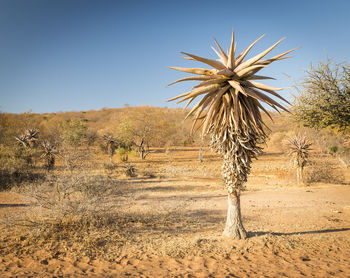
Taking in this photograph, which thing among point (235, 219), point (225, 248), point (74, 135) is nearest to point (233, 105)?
point (235, 219)

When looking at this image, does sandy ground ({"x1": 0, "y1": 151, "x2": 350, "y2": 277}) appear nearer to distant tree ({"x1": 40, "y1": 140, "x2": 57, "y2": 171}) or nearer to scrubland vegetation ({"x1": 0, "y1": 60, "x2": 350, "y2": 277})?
scrubland vegetation ({"x1": 0, "y1": 60, "x2": 350, "y2": 277})

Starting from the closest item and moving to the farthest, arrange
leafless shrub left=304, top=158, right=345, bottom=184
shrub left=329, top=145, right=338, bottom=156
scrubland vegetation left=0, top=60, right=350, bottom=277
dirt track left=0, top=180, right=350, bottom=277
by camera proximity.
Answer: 1. dirt track left=0, top=180, right=350, bottom=277
2. scrubland vegetation left=0, top=60, right=350, bottom=277
3. leafless shrub left=304, top=158, right=345, bottom=184
4. shrub left=329, top=145, right=338, bottom=156

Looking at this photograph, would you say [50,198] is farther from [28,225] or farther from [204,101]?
[204,101]

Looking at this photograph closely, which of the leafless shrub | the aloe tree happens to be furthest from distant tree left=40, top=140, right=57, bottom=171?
the leafless shrub

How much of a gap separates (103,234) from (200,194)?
8485 millimetres

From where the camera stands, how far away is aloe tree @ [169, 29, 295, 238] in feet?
20.4

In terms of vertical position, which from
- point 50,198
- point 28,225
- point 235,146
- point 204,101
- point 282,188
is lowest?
point 282,188

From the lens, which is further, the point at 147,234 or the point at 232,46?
the point at 147,234

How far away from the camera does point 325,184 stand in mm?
17891

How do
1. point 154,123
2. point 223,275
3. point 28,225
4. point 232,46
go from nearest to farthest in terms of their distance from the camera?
point 223,275 < point 232,46 < point 28,225 < point 154,123

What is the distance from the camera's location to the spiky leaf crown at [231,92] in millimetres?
6156

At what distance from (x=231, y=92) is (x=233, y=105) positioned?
38 cm

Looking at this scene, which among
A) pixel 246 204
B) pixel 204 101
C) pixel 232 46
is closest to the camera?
pixel 232 46

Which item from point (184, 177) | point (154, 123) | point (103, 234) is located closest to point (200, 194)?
point (184, 177)
